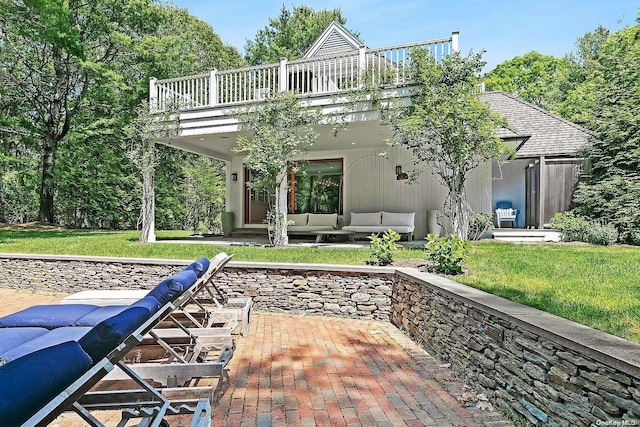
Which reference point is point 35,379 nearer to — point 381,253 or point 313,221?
point 381,253

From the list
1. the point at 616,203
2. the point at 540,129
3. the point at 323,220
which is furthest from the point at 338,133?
the point at 540,129

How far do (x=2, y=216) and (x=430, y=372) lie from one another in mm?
22295

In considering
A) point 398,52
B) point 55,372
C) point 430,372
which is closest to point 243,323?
point 430,372

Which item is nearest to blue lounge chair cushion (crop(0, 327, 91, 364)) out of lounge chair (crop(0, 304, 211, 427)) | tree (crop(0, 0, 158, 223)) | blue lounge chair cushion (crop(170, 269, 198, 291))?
blue lounge chair cushion (crop(170, 269, 198, 291))

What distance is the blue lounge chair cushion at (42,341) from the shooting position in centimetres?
257

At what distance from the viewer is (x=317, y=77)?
9.57 meters

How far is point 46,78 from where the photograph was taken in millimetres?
16500

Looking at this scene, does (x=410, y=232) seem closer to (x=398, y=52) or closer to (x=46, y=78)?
(x=398, y=52)

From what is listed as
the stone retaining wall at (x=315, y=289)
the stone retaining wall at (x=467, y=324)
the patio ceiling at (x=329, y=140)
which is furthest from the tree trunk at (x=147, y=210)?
the stone retaining wall at (x=315, y=289)

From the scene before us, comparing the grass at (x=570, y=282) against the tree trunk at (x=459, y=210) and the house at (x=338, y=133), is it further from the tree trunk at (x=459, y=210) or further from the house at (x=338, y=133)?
the house at (x=338, y=133)

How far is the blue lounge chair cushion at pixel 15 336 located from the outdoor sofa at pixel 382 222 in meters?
7.99

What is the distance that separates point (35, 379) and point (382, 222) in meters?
10.6

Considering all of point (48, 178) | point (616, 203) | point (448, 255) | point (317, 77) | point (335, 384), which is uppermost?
point (317, 77)

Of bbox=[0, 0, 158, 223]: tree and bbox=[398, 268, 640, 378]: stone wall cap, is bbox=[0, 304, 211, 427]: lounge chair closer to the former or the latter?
bbox=[398, 268, 640, 378]: stone wall cap
